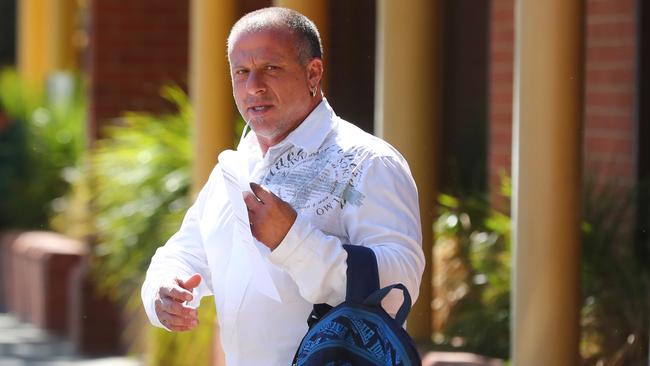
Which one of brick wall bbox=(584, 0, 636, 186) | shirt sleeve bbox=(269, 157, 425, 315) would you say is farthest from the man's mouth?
brick wall bbox=(584, 0, 636, 186)

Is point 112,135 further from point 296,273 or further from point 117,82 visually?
point 296,273

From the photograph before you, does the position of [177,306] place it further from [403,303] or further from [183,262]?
[403,303]

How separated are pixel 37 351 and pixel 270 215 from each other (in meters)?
7.55

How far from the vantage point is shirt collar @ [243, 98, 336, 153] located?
3.37 metres

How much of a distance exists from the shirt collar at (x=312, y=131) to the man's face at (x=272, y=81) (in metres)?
0.03

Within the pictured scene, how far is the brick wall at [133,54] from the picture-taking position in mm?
10430

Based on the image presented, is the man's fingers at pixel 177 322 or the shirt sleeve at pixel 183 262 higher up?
the shirt sleeve at pixel 183 262

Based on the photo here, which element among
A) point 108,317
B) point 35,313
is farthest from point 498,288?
point 35,313

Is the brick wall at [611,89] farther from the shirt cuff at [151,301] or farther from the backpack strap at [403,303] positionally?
the backpack strap at [403,303]

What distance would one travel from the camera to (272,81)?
132 inches

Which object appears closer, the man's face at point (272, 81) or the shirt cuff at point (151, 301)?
the man's face at point (272, 81)

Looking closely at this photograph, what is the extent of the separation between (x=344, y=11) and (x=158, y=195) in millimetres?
1902

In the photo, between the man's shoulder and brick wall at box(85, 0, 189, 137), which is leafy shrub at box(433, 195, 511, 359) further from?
brick wall at box(85, 0, 189, 137)

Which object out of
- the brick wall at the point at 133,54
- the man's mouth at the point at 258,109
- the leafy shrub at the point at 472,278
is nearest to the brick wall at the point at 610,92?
the leafy shrub at the point at 472,278
